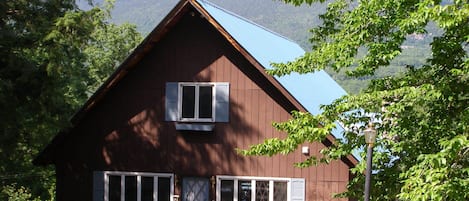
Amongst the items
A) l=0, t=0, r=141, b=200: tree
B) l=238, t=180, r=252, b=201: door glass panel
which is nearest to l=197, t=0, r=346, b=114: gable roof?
l=238, t=180, r=252, b=201: door glass panel

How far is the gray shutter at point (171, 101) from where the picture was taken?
15.2 metres

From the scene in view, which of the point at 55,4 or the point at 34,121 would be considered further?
the point at 34,121

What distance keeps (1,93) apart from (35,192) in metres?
13.4

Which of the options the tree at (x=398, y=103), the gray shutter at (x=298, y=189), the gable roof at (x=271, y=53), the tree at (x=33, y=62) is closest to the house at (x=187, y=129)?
the gray shutter at (x=298, y=189)

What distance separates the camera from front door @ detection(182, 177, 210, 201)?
50.1ft

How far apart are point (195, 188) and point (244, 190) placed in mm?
1309

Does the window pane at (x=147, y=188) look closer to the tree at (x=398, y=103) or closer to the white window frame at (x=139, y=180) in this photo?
the white window frame at (x=139, y=180)

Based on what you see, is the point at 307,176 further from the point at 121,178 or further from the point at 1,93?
the point at 1,93

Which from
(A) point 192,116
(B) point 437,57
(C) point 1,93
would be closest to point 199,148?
(A) point 192,116

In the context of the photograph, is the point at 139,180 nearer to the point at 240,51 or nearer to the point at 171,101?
the point at 171,101

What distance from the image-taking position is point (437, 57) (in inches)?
359

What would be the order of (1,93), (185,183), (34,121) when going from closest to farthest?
(1,93), (185,183), (34,121)

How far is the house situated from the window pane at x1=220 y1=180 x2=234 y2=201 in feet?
0.08

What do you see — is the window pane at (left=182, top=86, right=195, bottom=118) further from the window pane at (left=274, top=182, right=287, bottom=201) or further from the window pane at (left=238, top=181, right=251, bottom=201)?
the window pane at (left=274, top=182, right=287, bottom=201)
